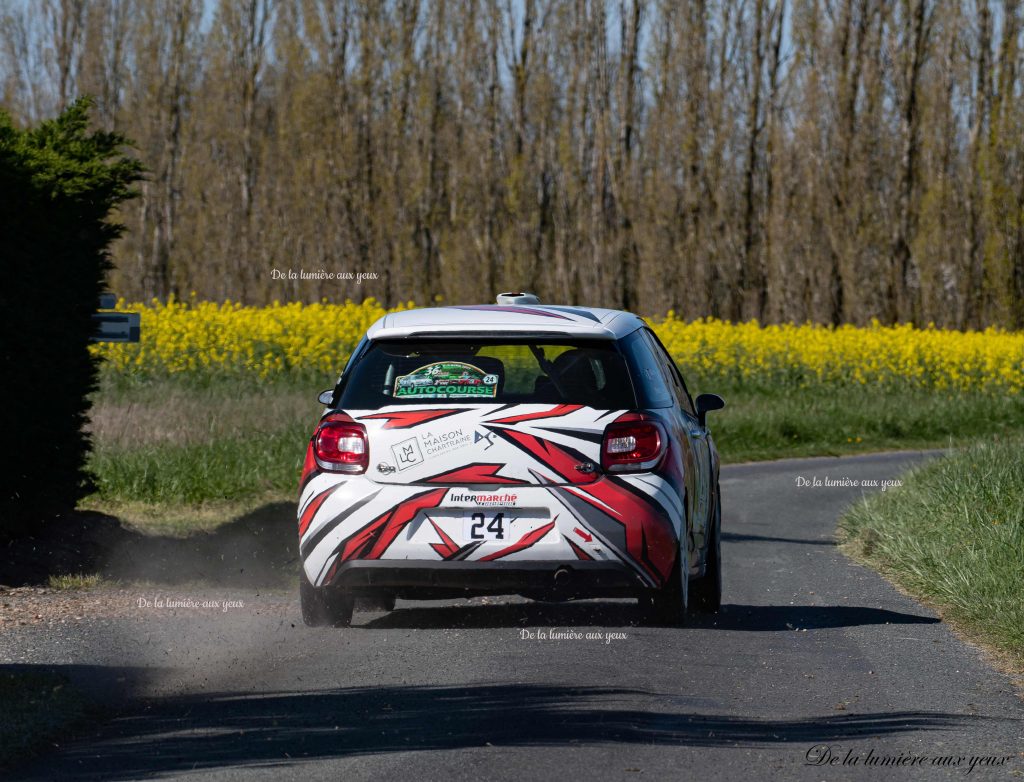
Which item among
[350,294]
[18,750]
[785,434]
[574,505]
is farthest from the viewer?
[350,294]

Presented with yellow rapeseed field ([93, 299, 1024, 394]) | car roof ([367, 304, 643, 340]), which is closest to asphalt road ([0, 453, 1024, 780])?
car roof ([367, 304, 643, 340])

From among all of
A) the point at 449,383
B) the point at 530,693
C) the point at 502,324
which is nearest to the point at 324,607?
the point at 449,383

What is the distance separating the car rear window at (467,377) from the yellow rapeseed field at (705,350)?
19.9m

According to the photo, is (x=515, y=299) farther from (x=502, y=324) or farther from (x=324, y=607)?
(x=324, y=607)

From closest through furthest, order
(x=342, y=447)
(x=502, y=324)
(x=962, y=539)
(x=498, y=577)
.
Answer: (x=498, y=577) < (x=342, y=447) < (x=502, y=324) < (x=962, y=539)

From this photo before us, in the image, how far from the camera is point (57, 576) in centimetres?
1136

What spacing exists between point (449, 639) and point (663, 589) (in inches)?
45.2

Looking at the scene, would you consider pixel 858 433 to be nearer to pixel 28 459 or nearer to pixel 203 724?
pixel 28 459

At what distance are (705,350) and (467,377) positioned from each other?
977 inches

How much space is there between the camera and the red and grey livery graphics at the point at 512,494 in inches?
337

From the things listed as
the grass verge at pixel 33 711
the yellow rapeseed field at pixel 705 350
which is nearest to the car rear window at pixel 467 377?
the grass verge at pixel 33 711

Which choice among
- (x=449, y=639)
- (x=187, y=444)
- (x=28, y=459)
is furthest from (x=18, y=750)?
(x=187, y=444)

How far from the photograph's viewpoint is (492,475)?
857 cm

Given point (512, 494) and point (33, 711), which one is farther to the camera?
point (512, 494)
